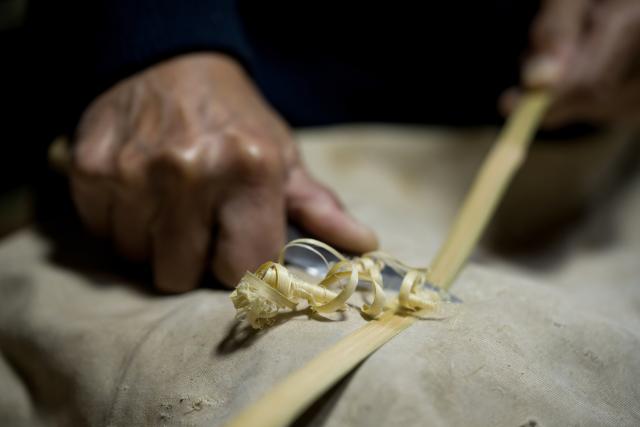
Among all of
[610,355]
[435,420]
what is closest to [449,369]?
[435,420]

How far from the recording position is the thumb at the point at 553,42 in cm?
100

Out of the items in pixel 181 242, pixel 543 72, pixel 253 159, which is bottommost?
pixel 181 242

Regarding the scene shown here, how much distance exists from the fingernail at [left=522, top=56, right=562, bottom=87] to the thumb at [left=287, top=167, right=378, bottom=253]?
0.54 metres

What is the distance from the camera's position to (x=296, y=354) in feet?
1.42

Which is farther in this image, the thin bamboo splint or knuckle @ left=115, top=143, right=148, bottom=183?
knuckle @ left=115, top=143, right=148, bottom=183

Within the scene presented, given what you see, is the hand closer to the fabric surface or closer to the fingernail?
the fabric surface

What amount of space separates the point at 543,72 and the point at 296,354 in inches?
31.1

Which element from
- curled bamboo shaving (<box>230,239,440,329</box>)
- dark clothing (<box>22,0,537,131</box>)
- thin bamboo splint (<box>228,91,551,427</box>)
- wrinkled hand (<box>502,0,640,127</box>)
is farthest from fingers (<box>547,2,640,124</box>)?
curled bamboo shaving (<box>230,239,440,329</box>)

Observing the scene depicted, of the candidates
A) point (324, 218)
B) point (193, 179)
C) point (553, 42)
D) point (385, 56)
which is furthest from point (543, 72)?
point (193, 179)

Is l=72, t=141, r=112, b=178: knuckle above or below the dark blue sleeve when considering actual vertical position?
below

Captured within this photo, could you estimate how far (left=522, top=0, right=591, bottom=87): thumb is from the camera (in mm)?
1000

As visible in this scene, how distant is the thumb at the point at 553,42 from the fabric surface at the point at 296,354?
41 cm

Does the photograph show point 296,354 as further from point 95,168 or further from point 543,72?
point 543,72

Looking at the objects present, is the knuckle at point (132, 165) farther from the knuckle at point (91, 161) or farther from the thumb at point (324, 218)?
the thumb at point (324, 218)
